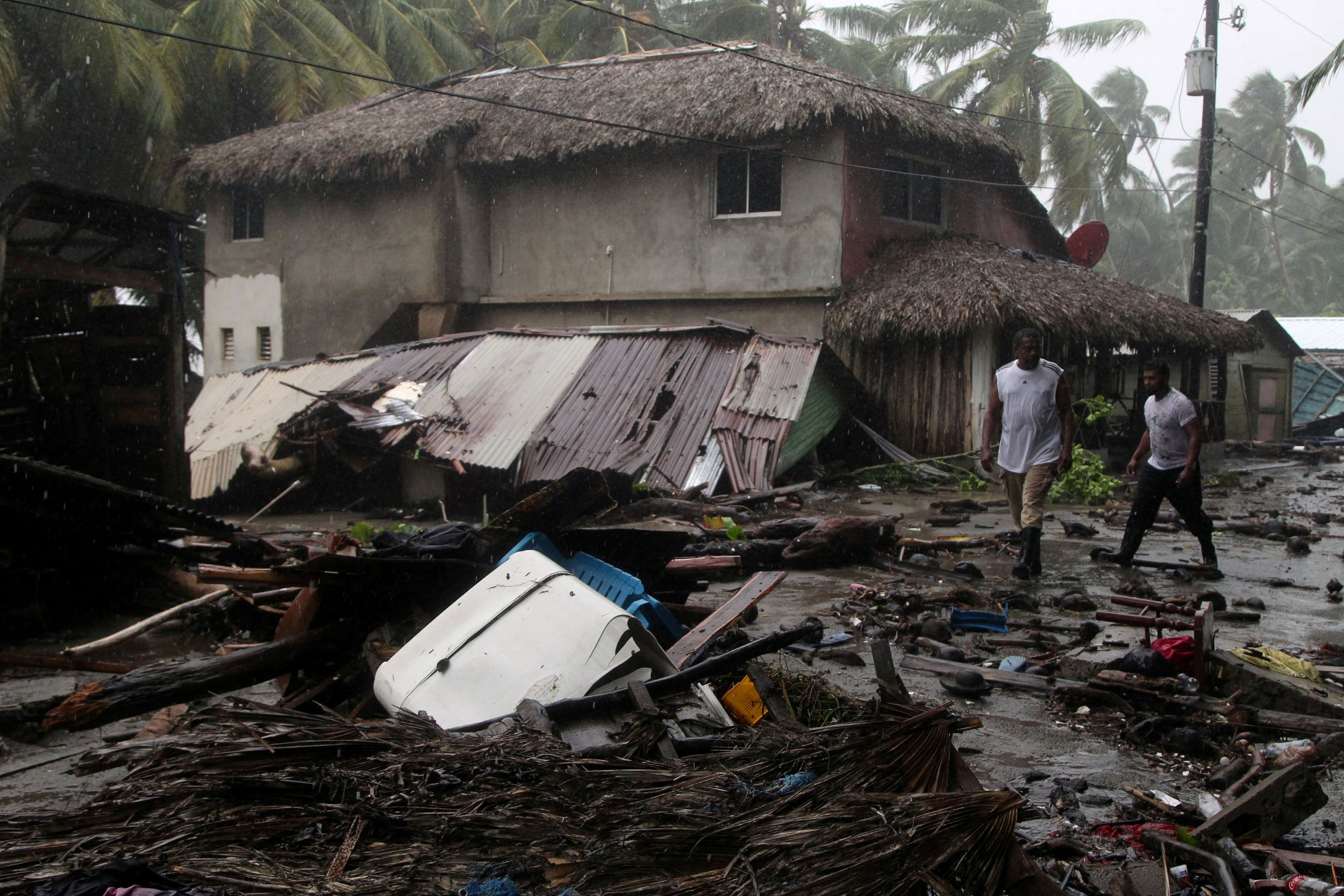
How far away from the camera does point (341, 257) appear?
61.6ft

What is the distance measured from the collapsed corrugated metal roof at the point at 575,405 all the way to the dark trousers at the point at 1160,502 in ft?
14.5

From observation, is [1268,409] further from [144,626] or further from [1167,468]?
[144,626]

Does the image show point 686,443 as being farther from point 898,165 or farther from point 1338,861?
point 1338,861

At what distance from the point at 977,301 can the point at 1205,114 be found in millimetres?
9167

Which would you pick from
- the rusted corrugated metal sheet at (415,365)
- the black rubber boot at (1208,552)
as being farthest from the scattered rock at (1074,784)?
the rusted corrugated metal sheet at (415,365)

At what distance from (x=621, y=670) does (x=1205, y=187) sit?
19.2 m

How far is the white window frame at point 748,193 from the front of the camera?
50.5ft

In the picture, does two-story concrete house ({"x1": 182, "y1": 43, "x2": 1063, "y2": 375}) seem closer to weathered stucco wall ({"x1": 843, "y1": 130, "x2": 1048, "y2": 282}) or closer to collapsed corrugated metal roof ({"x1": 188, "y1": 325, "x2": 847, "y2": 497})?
weathered stucco wall ({"x1": 843, "y1": 130, "x2": 1048, "y2": 282})

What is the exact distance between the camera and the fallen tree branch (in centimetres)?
508

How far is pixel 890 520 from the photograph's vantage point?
27.8 ft

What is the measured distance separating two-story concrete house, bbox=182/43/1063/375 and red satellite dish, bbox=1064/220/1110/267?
2.39 ft

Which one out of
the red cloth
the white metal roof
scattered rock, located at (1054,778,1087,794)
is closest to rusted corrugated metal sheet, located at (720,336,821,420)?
the red cloth

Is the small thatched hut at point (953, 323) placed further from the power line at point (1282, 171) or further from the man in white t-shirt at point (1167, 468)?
the power line at point (1282, 171)

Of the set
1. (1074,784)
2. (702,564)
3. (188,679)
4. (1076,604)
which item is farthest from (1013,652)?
(188,679)
